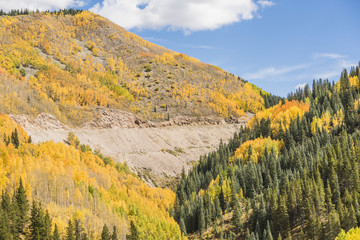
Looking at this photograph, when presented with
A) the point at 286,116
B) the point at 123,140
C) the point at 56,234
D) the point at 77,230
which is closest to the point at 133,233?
the point at 77,230

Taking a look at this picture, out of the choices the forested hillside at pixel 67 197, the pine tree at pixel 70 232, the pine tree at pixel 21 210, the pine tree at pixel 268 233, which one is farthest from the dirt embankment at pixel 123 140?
the pine tree at pixel 268 233

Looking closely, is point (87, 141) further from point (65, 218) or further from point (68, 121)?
point (65, 218)

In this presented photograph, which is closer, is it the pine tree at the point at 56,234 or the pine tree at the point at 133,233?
the pine tree at the point at 56,234

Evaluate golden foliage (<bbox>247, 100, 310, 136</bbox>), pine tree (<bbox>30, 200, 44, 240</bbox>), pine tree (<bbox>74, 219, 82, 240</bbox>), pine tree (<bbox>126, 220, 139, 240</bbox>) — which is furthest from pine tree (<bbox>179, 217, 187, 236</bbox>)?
golden foliage (<bbox>247, 100, 310, 136</bbox>)

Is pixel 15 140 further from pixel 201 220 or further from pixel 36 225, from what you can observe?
pixel 201 220

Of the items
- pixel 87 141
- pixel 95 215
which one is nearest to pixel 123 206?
pixel 95 215

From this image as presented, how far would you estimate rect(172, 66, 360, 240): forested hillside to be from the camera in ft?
320

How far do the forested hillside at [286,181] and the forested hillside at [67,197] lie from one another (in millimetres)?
14550

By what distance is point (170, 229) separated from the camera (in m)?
109

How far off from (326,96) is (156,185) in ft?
358

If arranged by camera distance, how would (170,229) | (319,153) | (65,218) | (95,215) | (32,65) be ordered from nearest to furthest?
(65,218), (95,215), (170,229), (319,153), (32,65)

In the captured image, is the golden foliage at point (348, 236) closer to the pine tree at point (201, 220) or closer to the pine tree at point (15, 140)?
the pine tree at point (201, 220)

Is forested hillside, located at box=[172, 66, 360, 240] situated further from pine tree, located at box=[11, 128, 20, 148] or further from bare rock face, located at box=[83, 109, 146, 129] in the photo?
pine tree, located at box=[11, 128, 20, 148]

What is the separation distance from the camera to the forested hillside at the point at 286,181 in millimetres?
97438
